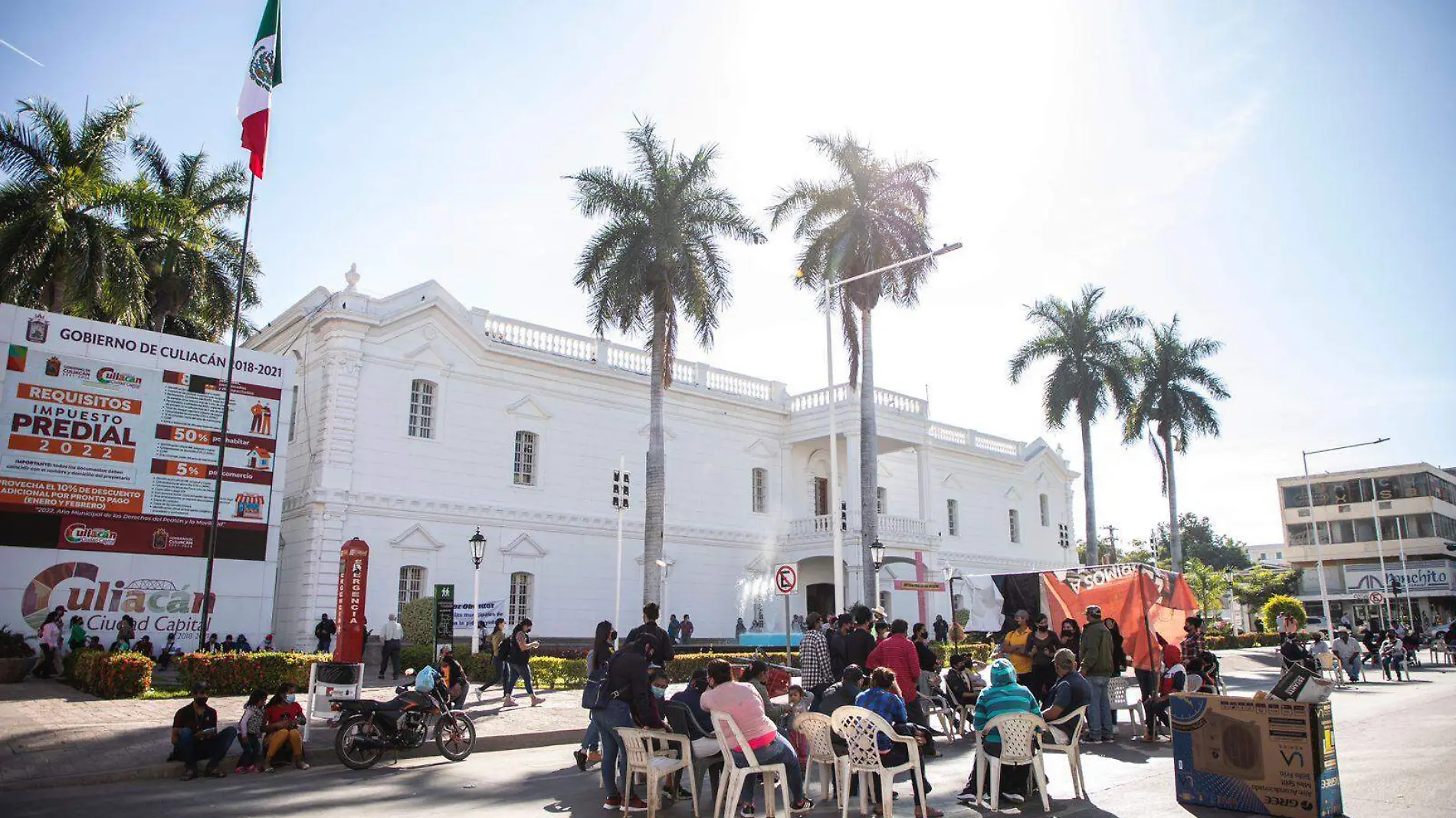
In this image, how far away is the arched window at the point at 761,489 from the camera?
1388 inches

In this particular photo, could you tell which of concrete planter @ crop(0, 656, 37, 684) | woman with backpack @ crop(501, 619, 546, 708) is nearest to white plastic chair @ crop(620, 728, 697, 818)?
woman with backpack @ crop(501, 619, 546, 708)

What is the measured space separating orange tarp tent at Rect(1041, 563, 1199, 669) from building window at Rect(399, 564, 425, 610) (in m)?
15.9

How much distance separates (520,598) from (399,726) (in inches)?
645

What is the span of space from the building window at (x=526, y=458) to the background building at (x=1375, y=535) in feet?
168

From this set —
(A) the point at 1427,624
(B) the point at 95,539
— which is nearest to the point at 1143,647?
(B) the point at 95,539

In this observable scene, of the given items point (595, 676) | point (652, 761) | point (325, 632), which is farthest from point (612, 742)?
point (325, 632)

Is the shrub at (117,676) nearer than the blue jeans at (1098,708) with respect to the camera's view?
No

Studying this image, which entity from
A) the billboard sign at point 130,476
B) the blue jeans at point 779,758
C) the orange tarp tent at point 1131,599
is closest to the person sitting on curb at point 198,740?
the blue jeans at point 779,758

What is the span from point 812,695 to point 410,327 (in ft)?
61.8

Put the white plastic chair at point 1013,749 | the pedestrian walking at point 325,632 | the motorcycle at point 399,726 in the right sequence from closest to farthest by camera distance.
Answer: the white plastic chair at point 1013,749, the motorcycle at point 399,726, the pedestrian walking at point 325,632

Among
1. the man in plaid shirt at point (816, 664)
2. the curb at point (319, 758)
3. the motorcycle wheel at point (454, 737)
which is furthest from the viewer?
the motorcycle wheel at point (454, 737)

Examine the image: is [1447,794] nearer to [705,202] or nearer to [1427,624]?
[705,202]

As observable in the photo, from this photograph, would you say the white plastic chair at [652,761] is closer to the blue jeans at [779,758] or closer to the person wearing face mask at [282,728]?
the blue jeans at [779,758]

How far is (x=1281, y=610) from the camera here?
135ft
